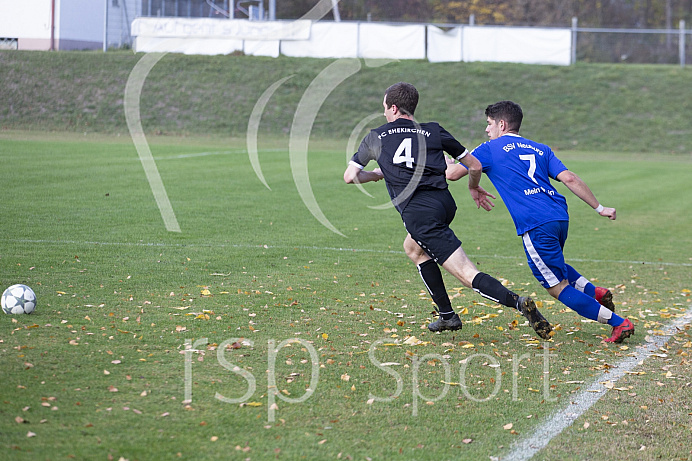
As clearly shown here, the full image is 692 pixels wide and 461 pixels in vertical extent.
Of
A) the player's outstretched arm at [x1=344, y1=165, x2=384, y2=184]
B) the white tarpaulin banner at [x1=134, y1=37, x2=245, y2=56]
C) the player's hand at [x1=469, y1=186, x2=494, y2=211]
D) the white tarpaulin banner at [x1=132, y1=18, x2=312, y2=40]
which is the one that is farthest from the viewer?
the white tarpaulin banner at [x1=134, y1=37, x2=245, y2=56]

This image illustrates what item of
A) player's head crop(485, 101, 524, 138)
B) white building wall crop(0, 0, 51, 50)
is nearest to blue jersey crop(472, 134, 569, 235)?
player's head crop(485, 101, 524, 138)

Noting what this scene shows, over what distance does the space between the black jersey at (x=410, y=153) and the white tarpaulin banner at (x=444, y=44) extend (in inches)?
1271

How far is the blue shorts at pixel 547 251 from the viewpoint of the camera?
625 cm

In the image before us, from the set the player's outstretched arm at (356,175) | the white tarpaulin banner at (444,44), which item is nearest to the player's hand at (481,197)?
the player's outstretched arm at (356,175)

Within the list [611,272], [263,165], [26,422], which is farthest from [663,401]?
[263,165]

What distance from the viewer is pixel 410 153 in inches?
245

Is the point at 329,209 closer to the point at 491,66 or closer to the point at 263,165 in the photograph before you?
the point at 263,165

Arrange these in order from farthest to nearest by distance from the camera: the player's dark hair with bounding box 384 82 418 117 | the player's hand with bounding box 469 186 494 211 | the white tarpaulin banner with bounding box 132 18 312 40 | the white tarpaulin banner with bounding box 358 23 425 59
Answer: the white tarpaulin banner with bounding box 132 18 312 40 < the white tarpaulin banner with bounding box 358 23 425 59 < the player's hand with bounding box 469 186 494 211 < the player's dark hair with bounding box 384 82 418 117

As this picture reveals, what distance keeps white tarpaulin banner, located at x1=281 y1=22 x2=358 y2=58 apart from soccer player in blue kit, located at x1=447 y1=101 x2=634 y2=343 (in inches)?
1228

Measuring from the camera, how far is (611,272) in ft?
32.0

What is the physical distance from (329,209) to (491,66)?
2461cm

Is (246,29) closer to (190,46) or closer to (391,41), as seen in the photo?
(190,46)

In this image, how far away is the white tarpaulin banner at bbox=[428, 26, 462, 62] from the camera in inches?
1469

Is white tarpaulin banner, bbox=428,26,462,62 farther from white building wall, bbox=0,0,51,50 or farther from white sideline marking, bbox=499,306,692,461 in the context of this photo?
white sideline marking, bbox=499,306,692,461
